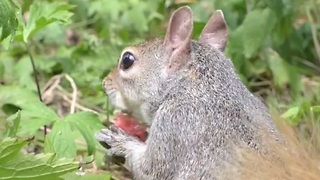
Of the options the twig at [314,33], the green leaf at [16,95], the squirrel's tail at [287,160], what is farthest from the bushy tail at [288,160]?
the twig at [314,33]

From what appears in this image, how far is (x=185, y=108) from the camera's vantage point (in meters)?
2.64

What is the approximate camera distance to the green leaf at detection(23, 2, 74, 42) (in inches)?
117

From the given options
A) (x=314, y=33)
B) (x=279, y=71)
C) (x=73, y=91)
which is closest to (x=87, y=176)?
(x=73, y=91)

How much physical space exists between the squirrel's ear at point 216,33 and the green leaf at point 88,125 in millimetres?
395

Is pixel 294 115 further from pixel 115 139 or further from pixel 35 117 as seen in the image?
pixel 35 117

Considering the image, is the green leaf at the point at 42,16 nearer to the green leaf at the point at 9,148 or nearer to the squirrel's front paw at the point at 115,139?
the squirrel's front paw at the point at 115,139

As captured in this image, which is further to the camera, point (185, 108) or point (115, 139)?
point (115, 139)

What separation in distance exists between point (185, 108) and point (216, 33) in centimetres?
36

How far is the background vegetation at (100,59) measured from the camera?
2.97 m

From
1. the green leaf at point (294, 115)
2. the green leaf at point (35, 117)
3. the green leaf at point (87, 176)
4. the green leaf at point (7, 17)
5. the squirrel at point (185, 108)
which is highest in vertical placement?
the green leaf at point (7, 17)

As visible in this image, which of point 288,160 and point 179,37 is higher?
point 179,37

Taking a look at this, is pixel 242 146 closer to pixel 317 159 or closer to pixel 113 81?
pixel 317 159

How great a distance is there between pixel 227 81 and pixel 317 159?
18.6 inches

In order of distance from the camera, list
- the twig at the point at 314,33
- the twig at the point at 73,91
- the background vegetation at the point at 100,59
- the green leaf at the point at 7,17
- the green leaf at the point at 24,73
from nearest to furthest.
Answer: the green leaf at the point at 7,17 < the background vegetation at the point at 100,59 < the twig at the point at 73,91 < the green leaf at the point at 24,73 < the twig at the point at 314,33
